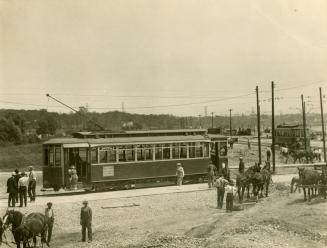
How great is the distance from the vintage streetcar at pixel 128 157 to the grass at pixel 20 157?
923 inches

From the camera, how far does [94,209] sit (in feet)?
63.9

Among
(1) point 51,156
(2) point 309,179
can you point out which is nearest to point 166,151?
(1) point 51,156

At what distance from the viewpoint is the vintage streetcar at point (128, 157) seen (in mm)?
23594

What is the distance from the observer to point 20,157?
5069 centimetres

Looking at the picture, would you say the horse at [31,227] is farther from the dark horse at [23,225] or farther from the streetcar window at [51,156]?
the streetcar window at [51,156]

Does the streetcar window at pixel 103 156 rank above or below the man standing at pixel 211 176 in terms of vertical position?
above

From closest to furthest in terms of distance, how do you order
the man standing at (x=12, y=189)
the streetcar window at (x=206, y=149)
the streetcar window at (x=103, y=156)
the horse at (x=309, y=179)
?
the horse at (x=309, y=179), the man standing at (x=12, y=189), the streetcar window at (x=103, y=156), the streetcar window at (x=206, y=149)

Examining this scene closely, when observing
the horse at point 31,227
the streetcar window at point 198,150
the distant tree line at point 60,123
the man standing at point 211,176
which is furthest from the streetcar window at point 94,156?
the horse at point 31,227

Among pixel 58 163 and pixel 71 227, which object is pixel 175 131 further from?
pixel 71 227

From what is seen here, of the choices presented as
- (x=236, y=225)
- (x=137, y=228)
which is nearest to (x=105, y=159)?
(x=137, y=228)

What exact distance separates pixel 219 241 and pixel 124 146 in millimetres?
13397

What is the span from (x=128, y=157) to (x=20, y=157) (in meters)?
28.9

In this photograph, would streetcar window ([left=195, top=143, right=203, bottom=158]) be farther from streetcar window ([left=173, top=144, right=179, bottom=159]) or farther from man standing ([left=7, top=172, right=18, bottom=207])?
man standing ([left=7, top=172, right=18, bottom=207])

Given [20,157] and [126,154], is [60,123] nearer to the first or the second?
Answer: [20,157]
